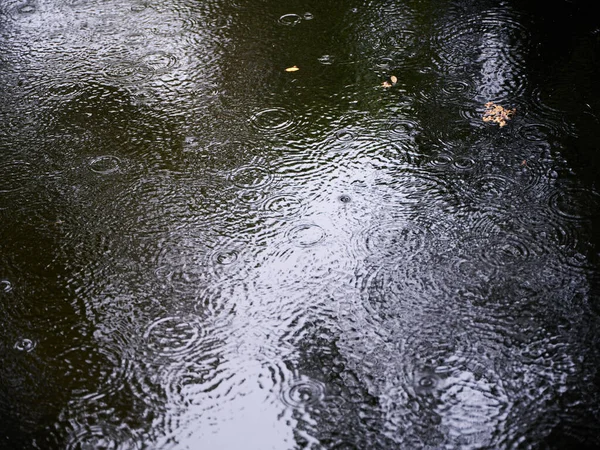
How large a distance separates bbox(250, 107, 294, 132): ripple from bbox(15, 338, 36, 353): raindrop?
1.13m

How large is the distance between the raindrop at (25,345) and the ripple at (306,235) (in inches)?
32.3

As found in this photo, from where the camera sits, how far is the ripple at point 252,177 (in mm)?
2113

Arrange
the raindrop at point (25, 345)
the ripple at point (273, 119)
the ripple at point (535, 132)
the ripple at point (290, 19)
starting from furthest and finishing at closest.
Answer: the ripple at point (290, 19), the ripple at point (273, 119), the ripple at point (535, 132), the raindrop at point (25, 345)

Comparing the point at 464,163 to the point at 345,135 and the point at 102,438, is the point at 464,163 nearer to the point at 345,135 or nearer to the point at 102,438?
the point at 345,135

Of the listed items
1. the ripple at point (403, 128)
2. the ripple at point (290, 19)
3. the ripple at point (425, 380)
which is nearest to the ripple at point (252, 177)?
the ripple at point (403, 128)

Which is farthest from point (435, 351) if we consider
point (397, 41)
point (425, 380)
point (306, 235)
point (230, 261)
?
point (397, 41)

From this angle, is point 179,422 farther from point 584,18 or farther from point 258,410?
point 584,18

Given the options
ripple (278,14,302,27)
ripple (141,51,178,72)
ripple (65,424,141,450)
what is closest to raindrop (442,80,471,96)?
ripple (278,14,302,27)

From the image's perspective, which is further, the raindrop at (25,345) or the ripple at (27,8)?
the ripple at (27,8)

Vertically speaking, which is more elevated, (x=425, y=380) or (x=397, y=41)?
(x=397, y=41)

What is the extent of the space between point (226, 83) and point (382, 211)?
103cm

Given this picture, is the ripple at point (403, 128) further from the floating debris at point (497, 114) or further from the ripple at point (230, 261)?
the ripple at point (230, 261)

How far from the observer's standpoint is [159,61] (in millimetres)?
2746

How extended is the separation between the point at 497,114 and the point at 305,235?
95 cm
